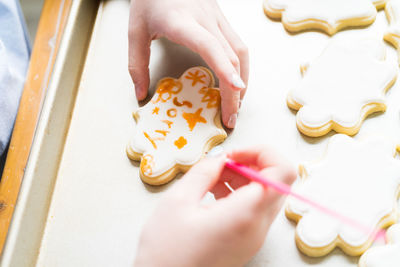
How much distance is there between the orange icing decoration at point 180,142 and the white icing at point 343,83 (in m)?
0.24

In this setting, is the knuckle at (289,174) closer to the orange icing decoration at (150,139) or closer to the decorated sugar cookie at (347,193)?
the decorated sugar cookie at (347,193)

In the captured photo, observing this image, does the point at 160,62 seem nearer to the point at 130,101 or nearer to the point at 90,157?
the point at 130,101

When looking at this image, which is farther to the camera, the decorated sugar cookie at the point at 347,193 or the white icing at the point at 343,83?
the white icing at the point at 343,83

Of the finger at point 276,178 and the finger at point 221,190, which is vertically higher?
the finger at point 276,178

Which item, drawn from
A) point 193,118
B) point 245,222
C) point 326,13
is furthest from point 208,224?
point 326,13

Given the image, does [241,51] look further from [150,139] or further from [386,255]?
[386,255]

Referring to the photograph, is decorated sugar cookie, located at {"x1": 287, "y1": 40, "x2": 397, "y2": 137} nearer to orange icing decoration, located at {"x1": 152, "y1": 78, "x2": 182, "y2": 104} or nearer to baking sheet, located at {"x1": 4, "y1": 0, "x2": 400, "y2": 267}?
baking sheet, located at {"x1": 4, "y1": 0, "x2": 400, "y2": 267}

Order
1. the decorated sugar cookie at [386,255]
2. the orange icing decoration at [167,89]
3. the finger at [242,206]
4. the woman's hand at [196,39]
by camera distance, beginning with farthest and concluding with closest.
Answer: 1. the orange icing decoration at [167,89]
2. the woman's hand at [196,39]
3. the decorated sugar cookie at [386,255]
4. the finger at [242,206]

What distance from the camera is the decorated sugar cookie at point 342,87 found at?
31.7 inches

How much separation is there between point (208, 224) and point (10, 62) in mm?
678

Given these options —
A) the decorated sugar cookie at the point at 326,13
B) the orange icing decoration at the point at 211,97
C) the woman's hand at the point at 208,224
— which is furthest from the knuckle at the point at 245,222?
the decorated sugar cookie at the point at 326,13

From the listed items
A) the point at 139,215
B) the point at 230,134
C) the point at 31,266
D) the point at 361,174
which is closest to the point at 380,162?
the point at 361,174

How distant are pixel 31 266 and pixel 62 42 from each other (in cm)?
50

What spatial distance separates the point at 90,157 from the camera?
85cm
